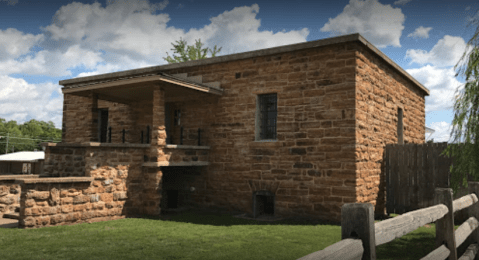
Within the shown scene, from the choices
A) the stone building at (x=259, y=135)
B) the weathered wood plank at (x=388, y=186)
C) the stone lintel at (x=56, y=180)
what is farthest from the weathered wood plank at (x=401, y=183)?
the stone lintel at (x=56, y=180)

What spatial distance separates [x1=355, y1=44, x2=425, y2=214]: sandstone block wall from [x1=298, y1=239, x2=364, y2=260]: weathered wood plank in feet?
22.9

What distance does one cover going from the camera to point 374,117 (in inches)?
399

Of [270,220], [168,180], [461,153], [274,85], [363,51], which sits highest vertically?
[363,51]

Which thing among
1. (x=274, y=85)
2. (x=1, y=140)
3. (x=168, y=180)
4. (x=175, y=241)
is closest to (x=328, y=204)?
(x=274, y=85)

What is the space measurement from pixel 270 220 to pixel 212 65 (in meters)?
5.14

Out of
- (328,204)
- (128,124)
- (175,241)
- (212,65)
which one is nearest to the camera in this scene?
(175,241)

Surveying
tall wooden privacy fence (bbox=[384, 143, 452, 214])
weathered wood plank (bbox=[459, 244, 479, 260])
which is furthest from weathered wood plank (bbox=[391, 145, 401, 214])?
weathered wood plank (bbox=[459, 244, 479, 260])

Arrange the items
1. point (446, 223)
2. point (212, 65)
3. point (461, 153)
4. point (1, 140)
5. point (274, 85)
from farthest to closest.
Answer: point (1, 140) → point (212, 65) → point (274, 85) → point (461, 153) → point (446, 223)

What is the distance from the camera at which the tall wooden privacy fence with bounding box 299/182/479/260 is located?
2.27 m

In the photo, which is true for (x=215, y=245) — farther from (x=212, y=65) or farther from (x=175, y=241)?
(x=212, y=65)

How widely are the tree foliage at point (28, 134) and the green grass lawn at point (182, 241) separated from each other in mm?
62132

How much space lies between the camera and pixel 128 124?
13.1 metres

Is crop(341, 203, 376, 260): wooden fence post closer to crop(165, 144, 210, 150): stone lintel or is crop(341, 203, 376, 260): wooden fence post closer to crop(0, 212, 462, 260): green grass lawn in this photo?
crop(0, 212, 462, 260): green grass lawn

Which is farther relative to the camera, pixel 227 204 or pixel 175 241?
pixel 227 204
